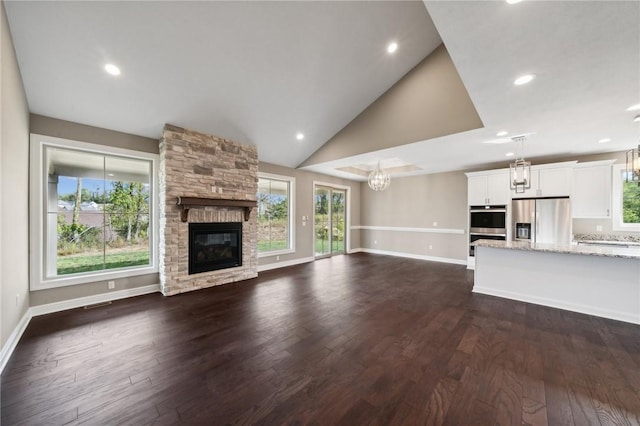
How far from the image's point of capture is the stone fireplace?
168 inches

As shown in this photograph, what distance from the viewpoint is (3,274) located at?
7.52 ft

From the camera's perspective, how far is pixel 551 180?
17.2 feet

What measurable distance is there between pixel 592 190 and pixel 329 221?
20.8 ft

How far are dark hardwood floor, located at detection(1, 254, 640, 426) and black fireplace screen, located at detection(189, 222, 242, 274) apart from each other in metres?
0.92

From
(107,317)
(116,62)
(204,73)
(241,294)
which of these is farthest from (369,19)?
(107,317)

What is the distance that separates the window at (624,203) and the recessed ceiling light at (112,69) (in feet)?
29.0

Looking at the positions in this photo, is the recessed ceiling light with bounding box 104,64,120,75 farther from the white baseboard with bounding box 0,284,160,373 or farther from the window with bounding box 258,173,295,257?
the window with bounding box 258,173,295,257

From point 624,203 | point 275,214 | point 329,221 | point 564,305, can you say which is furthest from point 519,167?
point 275,214

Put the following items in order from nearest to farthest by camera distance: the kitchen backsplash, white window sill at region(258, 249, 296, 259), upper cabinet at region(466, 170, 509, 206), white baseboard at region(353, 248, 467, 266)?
the kitchen backsplash, upper cabinet at region(466, 170, 509, 206), white window sill at region(258, 249, 296, 259), white baseboard at region(353, 248, 467, 266)

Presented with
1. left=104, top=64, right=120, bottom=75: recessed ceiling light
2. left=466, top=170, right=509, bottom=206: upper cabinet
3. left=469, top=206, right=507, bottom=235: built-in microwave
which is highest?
left=104, top=64, right=120, bottom=75: recessed ceiling light

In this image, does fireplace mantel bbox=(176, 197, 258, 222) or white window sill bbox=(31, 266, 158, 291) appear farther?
fireplace mantel bbox=(176, 197, 258, 222)

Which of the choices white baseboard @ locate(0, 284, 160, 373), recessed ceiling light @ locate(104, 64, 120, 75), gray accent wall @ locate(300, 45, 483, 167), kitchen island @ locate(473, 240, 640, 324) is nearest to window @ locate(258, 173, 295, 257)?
gray accent wall @ locate(300, 45, 483, 167)

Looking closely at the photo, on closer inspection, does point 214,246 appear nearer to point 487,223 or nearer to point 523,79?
point 523,79

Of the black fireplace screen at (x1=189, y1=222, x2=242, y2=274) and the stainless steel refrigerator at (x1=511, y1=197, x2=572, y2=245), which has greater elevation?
the stainless steel refrigerator at (x1=511, y1=197, x2=572, y2=245)
